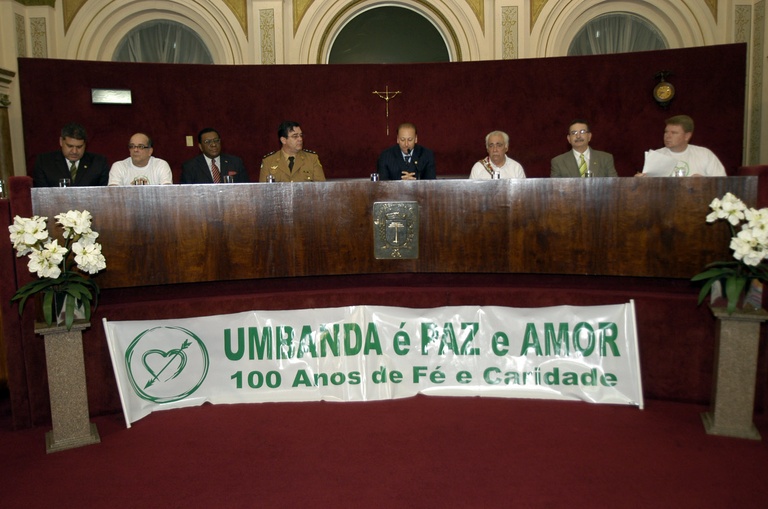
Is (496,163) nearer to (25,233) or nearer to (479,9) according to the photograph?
(25,233)

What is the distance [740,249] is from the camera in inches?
109

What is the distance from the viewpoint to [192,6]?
7145mm

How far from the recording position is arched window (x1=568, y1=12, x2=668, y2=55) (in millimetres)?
7223

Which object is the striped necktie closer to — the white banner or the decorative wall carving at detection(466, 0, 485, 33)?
the white banner

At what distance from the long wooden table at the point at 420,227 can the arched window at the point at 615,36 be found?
4.65 m

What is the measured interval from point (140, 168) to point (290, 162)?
41.4 inches

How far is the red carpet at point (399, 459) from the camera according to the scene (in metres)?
2.27

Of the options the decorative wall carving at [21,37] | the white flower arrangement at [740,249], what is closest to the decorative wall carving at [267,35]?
the decorative wall carving at [21,37]

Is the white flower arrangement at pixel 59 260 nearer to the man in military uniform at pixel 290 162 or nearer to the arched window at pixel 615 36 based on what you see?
the man in military uniform at pixel 290 162

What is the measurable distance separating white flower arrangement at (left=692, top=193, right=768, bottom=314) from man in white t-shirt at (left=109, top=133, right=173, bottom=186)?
11.1 ft

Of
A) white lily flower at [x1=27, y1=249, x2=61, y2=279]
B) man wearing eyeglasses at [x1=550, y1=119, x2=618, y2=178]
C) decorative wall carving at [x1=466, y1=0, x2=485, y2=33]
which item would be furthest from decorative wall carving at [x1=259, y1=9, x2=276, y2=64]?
white lily flower at [x1=27, y1=249, x2=61, y2=279]

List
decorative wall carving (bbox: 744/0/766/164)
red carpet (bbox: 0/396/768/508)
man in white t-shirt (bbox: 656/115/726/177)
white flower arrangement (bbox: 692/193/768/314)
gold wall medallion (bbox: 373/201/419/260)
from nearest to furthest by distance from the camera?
red carpet (bbox: 0/396/768/508) < white flower arrangement (bbox: 692/193/768/314) < gold wall medallion (bbox: 373/201/419/260) < man in white t-shirt (bbox: 656/115/726/177) < decorative wall carving (bbox: 744/0/766/164)

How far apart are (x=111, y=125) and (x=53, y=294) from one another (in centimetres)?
366

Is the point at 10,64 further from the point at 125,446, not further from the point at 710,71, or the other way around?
the point at 710,71
